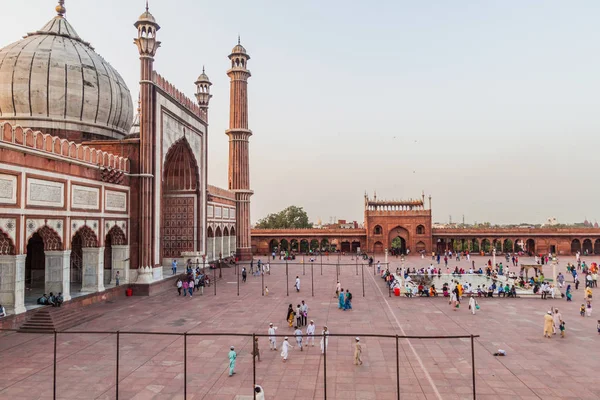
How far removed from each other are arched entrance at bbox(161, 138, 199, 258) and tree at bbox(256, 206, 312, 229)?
36763mm

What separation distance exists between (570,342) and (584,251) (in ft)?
139

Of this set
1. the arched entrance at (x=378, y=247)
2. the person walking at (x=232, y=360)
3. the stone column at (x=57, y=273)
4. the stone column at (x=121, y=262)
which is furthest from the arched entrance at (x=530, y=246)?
the stone column at (x=57, y=273)

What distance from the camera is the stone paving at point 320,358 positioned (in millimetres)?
9148

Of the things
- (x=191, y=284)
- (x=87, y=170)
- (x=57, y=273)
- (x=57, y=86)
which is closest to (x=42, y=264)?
(x=57, y=273)

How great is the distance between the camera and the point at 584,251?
155ft

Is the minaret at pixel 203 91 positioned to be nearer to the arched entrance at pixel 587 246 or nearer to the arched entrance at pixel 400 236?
the arched entrance at pixel 400 236

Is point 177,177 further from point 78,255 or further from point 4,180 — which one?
point 4,180

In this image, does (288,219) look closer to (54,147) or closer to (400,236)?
(400,236)

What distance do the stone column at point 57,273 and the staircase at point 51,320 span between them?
1.37 metres

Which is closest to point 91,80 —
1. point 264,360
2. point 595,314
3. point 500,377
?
point 264,360

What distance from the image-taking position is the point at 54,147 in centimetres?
1650

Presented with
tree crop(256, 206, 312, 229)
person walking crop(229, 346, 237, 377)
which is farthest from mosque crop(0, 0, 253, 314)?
tree crop(256, 206, 312, 229)

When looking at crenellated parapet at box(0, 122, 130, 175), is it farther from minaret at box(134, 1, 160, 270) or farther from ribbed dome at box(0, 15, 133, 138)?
ribbed dome at box(0, 15, 133, 138)

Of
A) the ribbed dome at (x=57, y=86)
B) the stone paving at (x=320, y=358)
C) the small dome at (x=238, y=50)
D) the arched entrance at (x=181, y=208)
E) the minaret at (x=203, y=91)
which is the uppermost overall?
the small dome at (x=238, y=50)
